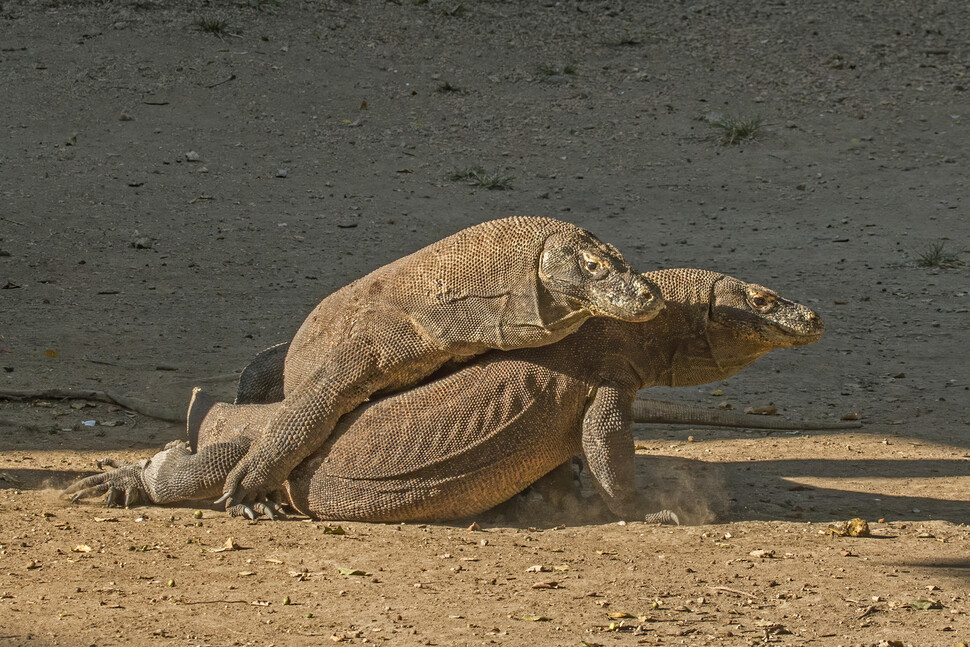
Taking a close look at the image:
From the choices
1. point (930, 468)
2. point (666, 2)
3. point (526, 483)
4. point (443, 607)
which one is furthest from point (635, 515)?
point (666, 2)

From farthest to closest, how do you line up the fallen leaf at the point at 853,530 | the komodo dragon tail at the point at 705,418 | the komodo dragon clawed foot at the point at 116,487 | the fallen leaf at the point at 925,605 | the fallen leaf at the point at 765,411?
the fallen leaf at the point at 765,411, the komodo dragon tail at the point at 705,418, the komodo dragon clawed foot at the point at 116,487, the fallen leaf at the point at 853,530, the fallen leaf at the point at 925,605

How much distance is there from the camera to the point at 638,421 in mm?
7457

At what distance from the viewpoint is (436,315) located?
5141mm

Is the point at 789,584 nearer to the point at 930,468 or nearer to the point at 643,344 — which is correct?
the point at 643,344

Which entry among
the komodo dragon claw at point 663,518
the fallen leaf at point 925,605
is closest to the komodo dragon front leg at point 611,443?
the komodo dragon claw at point 663,518

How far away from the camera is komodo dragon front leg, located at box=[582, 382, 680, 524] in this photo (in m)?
5.34

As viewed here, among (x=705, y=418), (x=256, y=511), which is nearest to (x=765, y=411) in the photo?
(x=705, y=418)

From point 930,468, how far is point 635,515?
6.95 feet

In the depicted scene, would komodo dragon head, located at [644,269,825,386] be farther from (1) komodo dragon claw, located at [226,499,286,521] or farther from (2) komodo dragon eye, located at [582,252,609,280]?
(1) komodo dragon claw, located at [226,499,286,521]

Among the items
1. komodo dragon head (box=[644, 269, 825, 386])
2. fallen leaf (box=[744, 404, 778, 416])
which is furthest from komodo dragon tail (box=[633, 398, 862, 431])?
komodo dragon head (box=[644, 269, 825, 386])

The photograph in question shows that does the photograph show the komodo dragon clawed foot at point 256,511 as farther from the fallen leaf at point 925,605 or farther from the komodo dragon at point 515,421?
the fallen leaf at point 925,605

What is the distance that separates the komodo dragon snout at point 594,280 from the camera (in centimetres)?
475

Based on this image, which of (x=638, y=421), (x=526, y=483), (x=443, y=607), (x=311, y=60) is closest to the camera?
(x=443, y=607)

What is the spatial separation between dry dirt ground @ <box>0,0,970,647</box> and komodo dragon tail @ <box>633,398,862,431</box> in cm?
9
